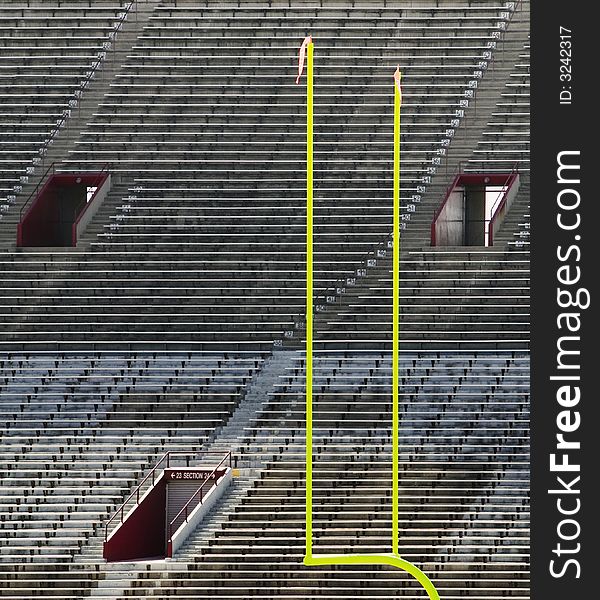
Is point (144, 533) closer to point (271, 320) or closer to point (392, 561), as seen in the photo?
point (271, 320)

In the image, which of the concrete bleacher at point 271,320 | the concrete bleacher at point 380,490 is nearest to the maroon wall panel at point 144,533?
the concrete bleacher at point 271,320

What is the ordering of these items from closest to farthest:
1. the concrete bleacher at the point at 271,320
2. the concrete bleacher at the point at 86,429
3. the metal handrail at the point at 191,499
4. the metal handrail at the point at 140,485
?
the concrete bleacher at the point at 271,320
the metal handrail at the point at 140,485
the concrete bleacher at the point at 86,429
the metal handrail at the point at 191,499

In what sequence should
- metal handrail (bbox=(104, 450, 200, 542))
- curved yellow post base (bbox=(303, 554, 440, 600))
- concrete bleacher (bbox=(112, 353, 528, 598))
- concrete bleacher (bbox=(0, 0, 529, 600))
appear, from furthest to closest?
1. metal handrail (bbox=(104, 450, 200, 542))
2. concrete bleacher (bbox=(0, 0, 529, 600))
3. concrete bleacher (bbox=(112, 353, 528, 598))
4. curved yellow post base (bbox=(303, 554, 440, 600))

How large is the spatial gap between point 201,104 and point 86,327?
12.2ft

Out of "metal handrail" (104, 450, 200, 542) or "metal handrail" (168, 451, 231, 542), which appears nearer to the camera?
"metal handrail" (104, 450, 200, 542)

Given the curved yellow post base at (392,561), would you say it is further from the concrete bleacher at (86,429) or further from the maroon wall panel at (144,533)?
the concrete bleacher at (86,429)

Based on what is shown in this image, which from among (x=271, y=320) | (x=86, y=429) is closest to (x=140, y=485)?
(x=86, y=429)

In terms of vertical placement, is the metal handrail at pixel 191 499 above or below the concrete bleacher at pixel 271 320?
below

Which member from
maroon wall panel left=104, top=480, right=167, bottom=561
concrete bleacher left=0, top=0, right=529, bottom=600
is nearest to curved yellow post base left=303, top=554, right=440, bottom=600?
concrete bleacher left=0, top=0, right=529, bottom=600

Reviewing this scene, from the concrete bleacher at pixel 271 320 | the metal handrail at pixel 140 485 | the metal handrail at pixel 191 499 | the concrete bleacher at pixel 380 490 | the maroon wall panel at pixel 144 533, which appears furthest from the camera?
the metal handrail at pixel 191 499

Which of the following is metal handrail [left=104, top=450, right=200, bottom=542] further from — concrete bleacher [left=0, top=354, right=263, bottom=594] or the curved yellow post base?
the curved yellow post base

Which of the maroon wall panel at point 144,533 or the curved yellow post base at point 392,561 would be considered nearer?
the curved yellow post base at point 392,561

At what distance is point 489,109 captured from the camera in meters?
25.0

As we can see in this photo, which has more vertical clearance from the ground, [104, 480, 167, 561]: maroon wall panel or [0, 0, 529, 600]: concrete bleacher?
[0, 0, 529, 600]: concrete bleacher
